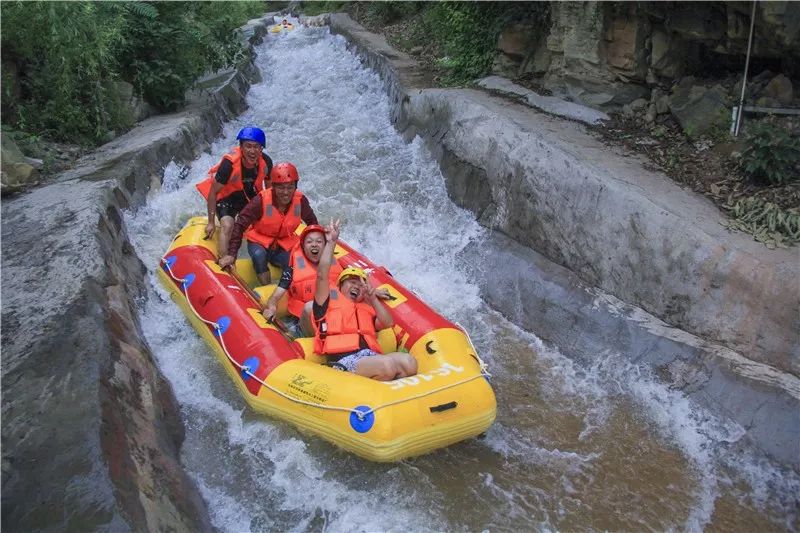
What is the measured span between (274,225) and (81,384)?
93.0 inches

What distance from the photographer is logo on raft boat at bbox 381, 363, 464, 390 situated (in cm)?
371

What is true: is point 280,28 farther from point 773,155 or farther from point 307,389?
point 307,389

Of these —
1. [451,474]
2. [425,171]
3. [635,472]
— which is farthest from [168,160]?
[635,472]

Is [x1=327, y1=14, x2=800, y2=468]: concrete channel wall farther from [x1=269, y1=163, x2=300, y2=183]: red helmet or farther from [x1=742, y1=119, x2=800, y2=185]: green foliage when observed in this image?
[x1=269, y1=163, x2=300, y2=183]: red helmet

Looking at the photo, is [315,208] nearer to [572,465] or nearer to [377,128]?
[377,128]

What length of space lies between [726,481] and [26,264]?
4961 millimetres

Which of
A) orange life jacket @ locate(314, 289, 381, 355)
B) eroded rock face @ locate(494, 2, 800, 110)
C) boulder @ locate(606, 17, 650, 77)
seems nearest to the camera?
orange life jacket @ locate(314, 289, 381, 355)

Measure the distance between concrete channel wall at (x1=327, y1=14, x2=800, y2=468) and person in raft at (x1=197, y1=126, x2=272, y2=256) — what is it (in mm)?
2288

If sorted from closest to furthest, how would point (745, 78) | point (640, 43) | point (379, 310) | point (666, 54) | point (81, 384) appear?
point (81, 384)
point (379, 310)
point (745, 78)
point (666, 54)
point (640, 43)

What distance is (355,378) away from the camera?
3785 mm

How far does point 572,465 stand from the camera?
12.4ft

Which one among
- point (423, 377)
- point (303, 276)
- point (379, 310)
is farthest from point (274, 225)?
point (423, 377)

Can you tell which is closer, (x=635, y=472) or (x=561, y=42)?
(x=635, y=472)

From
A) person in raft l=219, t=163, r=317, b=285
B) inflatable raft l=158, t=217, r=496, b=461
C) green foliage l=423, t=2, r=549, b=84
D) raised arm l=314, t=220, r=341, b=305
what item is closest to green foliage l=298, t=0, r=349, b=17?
green foliage l=423, t=2, r=549, b=84
